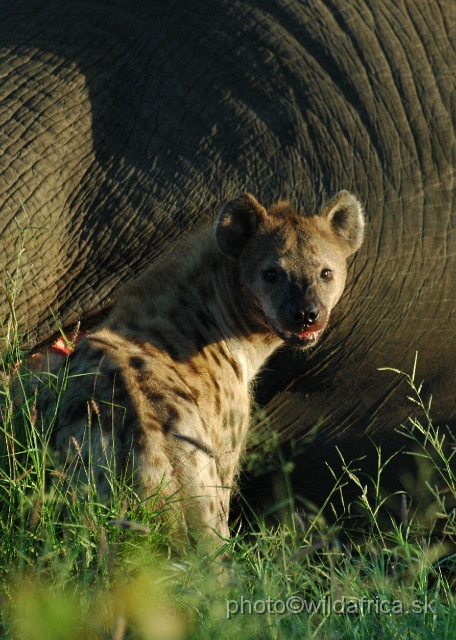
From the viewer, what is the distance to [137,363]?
3.56 meters

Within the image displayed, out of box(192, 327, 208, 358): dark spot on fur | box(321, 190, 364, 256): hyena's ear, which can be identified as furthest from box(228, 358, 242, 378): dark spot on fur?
box(321, 190, 364, 256): hyena's ear

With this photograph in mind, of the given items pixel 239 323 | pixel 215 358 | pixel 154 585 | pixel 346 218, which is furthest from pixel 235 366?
pixel 154 585

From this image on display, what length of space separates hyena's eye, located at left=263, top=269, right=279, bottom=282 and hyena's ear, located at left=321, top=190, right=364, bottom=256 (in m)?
0.33

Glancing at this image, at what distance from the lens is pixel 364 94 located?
4.11 meters

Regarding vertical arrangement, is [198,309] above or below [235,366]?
above

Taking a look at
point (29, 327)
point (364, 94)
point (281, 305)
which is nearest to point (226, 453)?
point (281, 305)

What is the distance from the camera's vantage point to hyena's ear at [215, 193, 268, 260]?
397 cm

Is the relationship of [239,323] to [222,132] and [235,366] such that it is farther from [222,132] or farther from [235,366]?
[222,132]

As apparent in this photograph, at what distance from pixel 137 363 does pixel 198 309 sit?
61 cm

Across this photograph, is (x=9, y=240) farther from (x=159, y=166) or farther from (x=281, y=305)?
(x=281, y=305)

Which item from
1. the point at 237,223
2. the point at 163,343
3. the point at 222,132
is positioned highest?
the point at 222,132

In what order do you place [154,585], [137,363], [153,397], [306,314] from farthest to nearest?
[306,314]
[137,363]
[153,397]
[154,585]

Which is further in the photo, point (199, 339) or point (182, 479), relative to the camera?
point (199, 339)

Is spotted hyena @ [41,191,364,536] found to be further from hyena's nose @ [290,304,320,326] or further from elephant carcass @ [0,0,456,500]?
elephant carcass @ [0,0,456,500]
